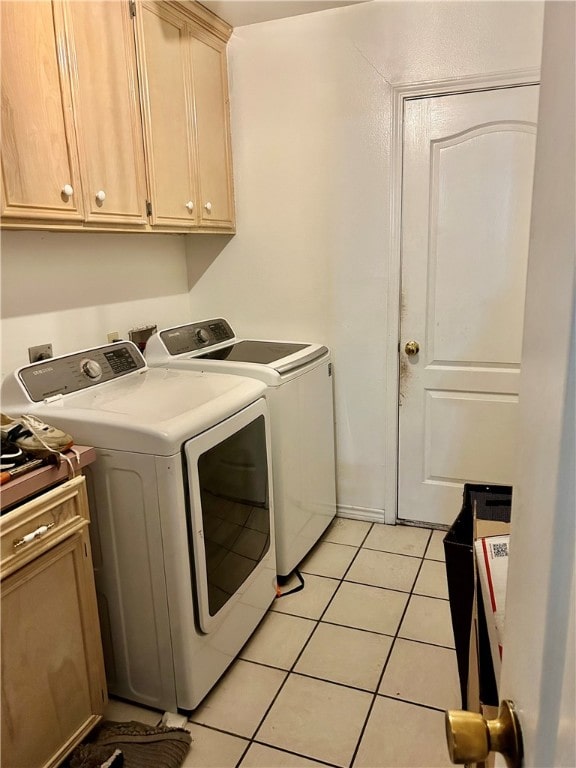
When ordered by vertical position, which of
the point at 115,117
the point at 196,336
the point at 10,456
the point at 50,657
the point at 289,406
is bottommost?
the point at 50,657

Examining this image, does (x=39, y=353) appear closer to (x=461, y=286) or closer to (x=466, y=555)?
(x=466, y=555)

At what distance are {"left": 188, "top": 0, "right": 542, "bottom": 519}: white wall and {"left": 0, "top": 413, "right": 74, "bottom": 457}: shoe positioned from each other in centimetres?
154

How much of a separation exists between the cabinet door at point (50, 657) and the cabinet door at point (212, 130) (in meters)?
1.65

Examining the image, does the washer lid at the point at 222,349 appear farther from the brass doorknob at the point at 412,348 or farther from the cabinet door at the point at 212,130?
the cabinet door at the point at 212,130

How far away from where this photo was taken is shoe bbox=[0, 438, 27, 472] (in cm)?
140

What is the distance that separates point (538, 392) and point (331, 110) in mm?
2420

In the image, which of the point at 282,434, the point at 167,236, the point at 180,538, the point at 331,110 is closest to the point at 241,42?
the point at 331,110

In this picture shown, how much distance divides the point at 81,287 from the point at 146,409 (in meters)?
0.80

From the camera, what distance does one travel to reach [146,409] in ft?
5.69

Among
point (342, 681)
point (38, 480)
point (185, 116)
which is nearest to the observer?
point (38, 480)

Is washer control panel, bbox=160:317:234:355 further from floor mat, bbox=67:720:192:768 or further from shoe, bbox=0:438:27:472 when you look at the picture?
floor mat, bbox=67:720:192:768

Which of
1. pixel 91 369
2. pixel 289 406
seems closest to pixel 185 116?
pixel 91 369

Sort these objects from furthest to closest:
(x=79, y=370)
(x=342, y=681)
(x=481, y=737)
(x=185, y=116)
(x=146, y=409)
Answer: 1. (x=185, y=116)
2. (x=79, y=370)
3. (x=342, y=681)
4. (x=146, y=409)
5. (x=481, y=737)

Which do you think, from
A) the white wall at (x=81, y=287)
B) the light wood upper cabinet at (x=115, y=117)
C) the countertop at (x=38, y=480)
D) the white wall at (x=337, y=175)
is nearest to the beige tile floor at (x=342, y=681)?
the white wall at (x=337, y=175)
